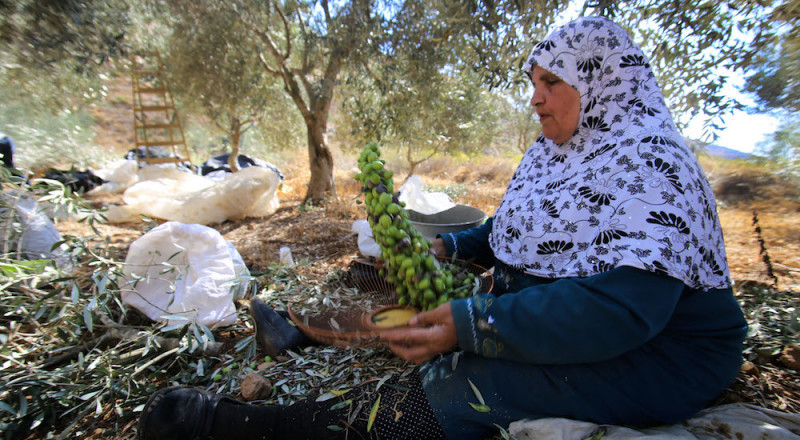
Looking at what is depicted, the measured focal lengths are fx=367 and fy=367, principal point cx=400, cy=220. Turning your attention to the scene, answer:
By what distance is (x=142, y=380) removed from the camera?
2.11 metres

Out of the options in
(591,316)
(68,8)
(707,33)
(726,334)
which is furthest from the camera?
(707,33)

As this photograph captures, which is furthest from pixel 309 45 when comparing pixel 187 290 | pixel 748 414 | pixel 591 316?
pixel 748 414

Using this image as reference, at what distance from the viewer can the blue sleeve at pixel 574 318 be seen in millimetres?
1156

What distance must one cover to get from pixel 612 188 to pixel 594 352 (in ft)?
2.01

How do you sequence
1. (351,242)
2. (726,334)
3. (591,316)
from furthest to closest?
(351,242)
(726,334)
(591,316)

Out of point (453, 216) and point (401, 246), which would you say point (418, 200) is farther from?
point (401, 246)

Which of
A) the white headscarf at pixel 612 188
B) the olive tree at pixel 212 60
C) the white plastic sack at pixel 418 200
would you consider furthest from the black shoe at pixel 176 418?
the olive tree at pixel 212 60

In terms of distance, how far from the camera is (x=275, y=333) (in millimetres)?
2168

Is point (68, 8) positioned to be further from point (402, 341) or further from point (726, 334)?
point (726, 334)

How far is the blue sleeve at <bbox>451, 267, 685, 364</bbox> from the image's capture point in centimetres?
116

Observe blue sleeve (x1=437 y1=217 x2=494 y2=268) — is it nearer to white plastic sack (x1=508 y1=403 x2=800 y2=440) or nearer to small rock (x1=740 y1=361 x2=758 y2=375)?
white plastic sack (x1=508 y1=403 x2=800 y2=440)

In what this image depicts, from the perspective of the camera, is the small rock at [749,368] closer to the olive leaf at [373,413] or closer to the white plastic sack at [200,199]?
the olive leaf at [373,413]

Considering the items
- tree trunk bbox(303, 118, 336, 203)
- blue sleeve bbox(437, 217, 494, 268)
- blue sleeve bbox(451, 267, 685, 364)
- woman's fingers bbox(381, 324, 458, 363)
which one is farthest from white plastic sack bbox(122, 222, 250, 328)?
tree trunk bbox(303, 118, 336, 203)

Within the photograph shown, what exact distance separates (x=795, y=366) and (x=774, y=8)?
1915 mm
